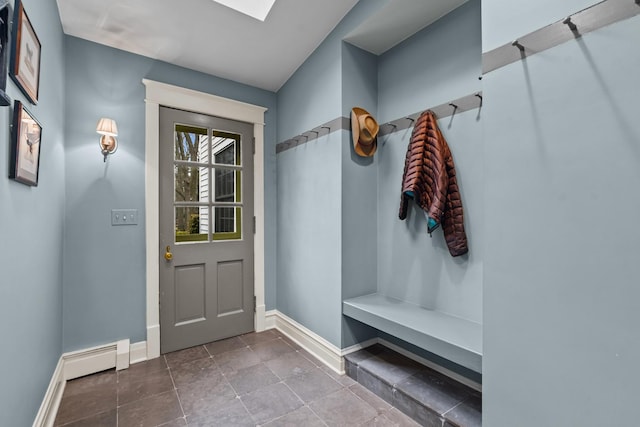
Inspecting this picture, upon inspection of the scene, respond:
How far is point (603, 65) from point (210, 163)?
2.67m

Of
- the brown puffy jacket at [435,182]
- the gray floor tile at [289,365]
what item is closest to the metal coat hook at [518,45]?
the brown puffy jacket at [435,182]

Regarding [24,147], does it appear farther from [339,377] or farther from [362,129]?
[339,377]

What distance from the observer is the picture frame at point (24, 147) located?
1.17 metres

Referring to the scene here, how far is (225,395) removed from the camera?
1938mm

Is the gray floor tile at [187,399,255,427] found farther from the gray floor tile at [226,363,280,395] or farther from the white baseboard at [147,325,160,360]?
the white baseboard at [147,325,160,360]

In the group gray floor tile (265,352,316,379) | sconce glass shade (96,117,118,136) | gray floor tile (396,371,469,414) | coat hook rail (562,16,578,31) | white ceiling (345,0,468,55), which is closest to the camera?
coat hook rail (562,16,578,31)

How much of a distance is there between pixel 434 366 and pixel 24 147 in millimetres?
2575

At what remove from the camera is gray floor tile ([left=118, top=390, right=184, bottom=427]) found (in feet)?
5.57

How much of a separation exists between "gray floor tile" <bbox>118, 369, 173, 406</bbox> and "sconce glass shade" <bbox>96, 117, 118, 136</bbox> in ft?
5.96

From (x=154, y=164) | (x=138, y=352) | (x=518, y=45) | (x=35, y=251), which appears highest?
(x=518, y=45)

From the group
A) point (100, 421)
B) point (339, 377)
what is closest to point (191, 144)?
point (100, 421)

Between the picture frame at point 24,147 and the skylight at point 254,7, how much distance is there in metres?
1.44

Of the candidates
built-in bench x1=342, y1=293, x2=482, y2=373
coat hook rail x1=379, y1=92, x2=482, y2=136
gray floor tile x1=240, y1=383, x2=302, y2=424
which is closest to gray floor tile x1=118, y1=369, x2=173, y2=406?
gray floor tile x1=240, y1=383, x2=302, y2=424

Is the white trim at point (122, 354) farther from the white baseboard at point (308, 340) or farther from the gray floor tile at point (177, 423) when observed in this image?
the white baseboard at point (308, 340)
